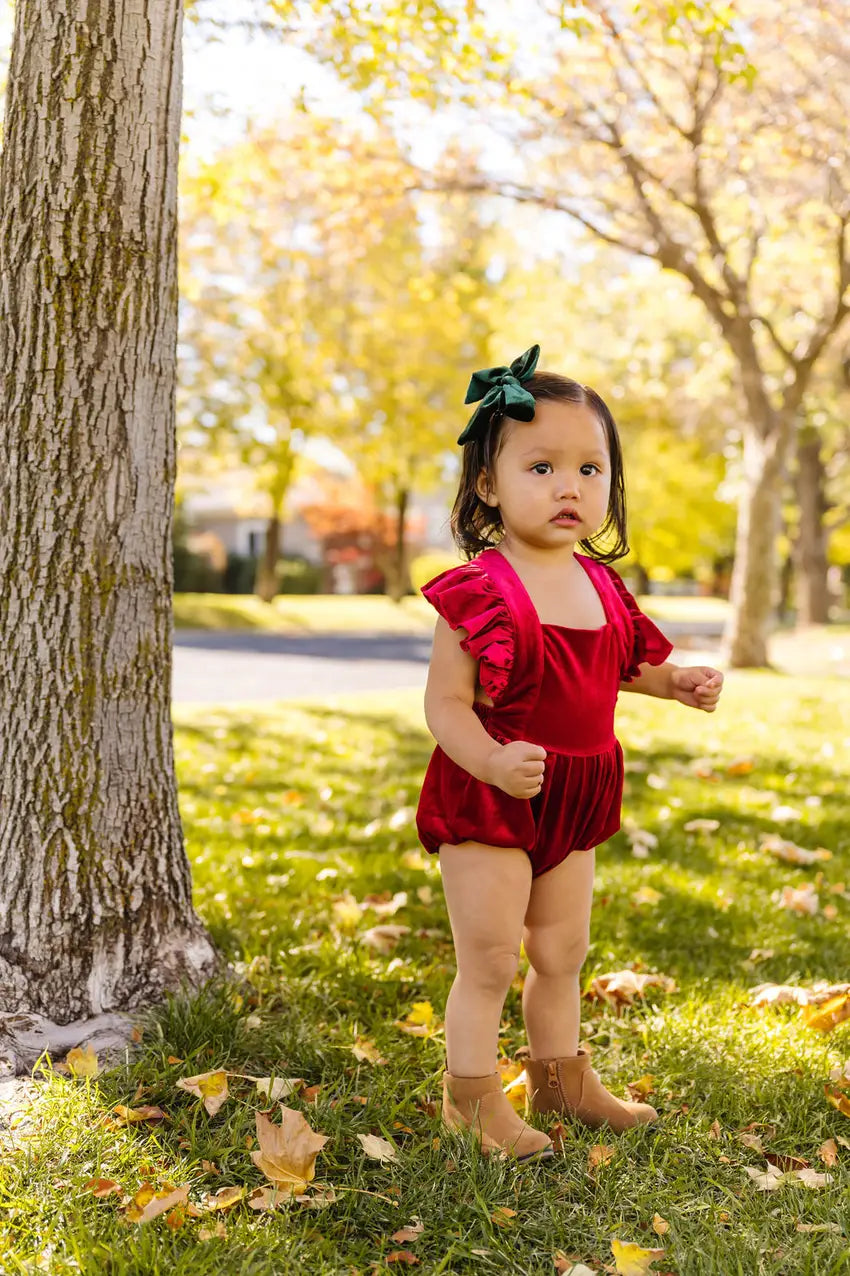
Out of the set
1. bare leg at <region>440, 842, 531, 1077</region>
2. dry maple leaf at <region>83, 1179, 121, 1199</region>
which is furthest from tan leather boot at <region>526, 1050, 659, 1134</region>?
dry maple leaf at <region>83, 1179, 121, 1199</region>

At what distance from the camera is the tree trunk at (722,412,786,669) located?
476 inches

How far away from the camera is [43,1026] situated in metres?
2.58

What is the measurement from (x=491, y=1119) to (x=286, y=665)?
38.6ft

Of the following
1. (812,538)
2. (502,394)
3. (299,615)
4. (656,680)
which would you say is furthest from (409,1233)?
(299,615)

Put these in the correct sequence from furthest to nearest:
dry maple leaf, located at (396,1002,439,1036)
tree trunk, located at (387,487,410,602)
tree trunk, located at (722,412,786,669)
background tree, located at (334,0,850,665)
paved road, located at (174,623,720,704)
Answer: tree trunk, located at (387,487,410,602) → tree trunk, located at (722,412,786,669) → paved road, located at (174,623,720,704) → background tree, located at (334,0,850,665) → dry maple leaf, located at (396,1002,439,1036)

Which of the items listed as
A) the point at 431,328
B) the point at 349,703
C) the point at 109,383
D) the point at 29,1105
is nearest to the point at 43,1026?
the point at 29,1105

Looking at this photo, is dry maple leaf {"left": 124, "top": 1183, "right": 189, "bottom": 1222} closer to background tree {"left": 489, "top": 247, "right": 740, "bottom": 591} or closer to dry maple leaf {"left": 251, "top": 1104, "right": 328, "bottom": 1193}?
dry maple leaf {"left": 251, "top": 1104, "right": 328, "bottom": 1193}

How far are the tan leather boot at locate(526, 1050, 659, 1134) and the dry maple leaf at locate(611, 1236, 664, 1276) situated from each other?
472mm

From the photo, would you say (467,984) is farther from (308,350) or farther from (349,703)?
(308,350)

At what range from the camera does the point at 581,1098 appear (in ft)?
7.91

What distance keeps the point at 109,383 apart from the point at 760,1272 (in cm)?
235

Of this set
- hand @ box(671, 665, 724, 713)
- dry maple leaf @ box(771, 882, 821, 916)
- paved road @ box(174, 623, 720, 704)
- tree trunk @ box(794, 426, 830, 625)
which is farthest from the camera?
tree trunk @ box(794, 426, 830, 625)

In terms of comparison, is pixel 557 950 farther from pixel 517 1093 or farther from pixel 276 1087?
pixel 276 1087

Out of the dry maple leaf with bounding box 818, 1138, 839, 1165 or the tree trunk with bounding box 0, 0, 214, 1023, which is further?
the tree trunk with bounding box 0, 0, 214, 1023
